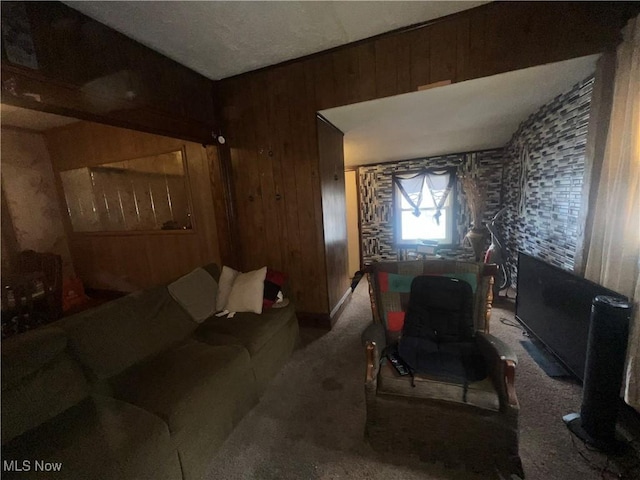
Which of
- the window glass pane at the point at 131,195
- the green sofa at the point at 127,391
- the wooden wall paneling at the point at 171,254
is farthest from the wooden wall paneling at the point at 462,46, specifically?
the wooden wall paneling at the point at 171,254

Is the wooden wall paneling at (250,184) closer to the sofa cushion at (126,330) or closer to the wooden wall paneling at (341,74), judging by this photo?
the wooden wall paneling at (341,74)

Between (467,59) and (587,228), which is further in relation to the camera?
(467,59)

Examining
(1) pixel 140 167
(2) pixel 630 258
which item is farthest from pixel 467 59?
(1) pixel 140 167

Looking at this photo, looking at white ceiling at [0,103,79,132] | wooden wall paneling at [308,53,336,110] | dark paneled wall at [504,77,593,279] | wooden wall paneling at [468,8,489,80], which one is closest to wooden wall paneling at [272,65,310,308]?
wooden wall paneling at [308,53,336,110]

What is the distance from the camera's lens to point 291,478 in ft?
4.04

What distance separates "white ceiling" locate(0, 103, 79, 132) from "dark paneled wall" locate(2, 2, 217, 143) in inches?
79.1

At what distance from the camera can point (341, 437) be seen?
1.43 metres

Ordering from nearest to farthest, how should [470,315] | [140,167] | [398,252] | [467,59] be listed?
[470,315] → [467,59] → [140,167] → [398,252]

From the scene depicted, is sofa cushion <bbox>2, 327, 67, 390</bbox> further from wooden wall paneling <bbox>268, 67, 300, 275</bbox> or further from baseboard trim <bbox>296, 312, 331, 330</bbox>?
baseboard trim <bbox>296, 312, 331, 330</bbox>

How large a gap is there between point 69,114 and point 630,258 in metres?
3.68

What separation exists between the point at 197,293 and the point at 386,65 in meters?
2.55

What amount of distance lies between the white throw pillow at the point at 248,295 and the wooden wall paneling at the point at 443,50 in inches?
88.3

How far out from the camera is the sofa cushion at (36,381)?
1.06 metres

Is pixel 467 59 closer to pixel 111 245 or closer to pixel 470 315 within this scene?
pixel 470 315
